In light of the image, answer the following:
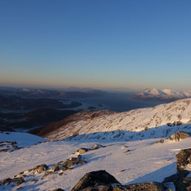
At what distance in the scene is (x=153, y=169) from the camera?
64.7 ft

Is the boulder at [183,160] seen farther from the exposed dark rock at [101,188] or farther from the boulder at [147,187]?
the exposed dark rock at [101,188]

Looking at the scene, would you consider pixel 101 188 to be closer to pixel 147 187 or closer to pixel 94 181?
pixel 94 181

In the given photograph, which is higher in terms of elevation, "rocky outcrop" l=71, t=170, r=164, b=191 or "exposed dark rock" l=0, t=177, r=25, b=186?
"rocky outcrop" l=71, t=170, r=164, b=191

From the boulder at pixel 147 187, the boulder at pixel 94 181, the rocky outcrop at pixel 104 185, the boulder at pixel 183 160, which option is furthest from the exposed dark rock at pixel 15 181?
the boulder at pixel 147 187

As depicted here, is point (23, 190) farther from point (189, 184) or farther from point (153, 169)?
point (189, 184)

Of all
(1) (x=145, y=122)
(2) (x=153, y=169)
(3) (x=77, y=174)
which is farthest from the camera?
(1) (x=145, y=122)

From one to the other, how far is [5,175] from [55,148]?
11.0 metres

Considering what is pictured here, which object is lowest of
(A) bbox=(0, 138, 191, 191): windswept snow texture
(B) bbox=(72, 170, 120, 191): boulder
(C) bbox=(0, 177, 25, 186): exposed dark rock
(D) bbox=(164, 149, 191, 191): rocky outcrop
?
(C) bbox=(0, 177, 25, 186): exposed dark rock

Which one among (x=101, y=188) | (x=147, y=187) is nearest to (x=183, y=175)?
(x=147, y=187)

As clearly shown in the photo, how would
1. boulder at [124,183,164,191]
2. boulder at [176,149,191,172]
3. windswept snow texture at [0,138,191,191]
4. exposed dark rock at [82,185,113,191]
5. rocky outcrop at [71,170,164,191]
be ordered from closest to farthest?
1. boulder at [124,183,164,191]
2. rocky outcrop at [71,170,164,191]
3. exposed dark rock at [82,185,113,191]
4. boulder at [176,149,191,172]
5. windswept snow texture at [0,138,191,191]

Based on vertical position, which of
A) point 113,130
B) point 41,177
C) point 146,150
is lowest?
point 113,130

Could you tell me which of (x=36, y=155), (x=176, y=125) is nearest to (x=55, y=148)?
(x=36, y=155)

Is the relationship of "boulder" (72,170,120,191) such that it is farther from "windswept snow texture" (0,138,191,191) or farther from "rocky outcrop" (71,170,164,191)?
"windswept snow texture" (0,138,191,191)

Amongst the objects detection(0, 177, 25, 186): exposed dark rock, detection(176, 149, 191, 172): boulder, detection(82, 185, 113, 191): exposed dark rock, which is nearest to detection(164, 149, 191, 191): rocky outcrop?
detection(176, 149, 191, 172): boulder
